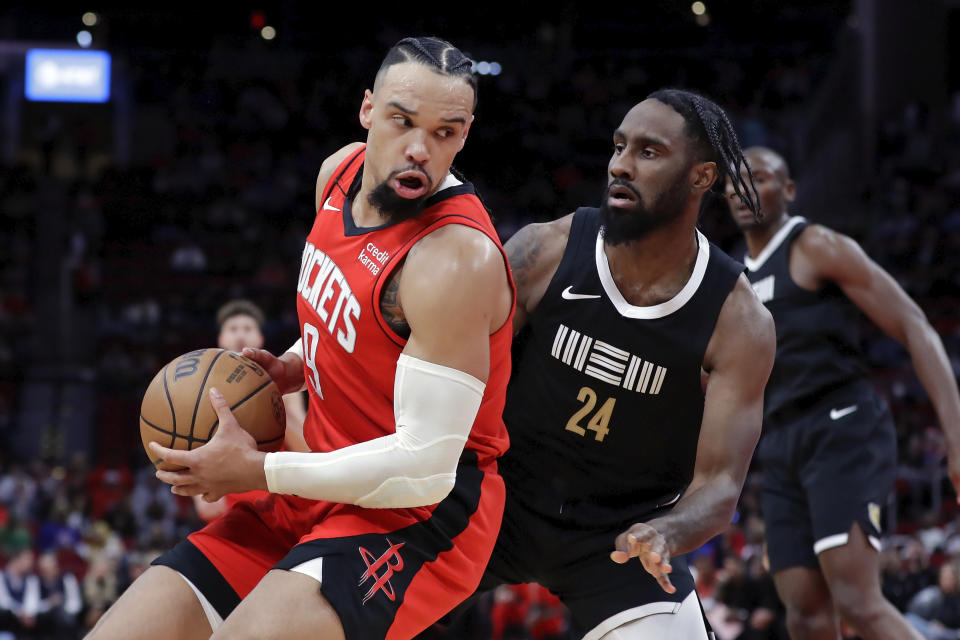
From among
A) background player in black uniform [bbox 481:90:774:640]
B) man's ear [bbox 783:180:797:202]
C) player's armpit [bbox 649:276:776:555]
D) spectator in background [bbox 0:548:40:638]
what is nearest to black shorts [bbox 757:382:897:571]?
man's ear [bbox 783:180:797:202]

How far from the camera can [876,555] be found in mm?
4480

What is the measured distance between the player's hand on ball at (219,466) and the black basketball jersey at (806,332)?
107 inches

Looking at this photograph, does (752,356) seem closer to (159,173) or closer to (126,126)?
(159,173)

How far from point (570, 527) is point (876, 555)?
1611mm

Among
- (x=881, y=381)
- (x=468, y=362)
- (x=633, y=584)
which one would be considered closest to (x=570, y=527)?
(x=633, y=584)

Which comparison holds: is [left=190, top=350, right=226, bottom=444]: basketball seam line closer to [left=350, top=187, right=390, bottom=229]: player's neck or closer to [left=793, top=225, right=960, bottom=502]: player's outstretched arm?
[left=350, top=187, right=390, bottom=229]: player's neck

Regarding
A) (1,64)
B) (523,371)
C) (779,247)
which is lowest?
(523,371)

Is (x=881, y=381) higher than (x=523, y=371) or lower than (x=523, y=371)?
lower

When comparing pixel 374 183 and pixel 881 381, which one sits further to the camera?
pixel 881 381

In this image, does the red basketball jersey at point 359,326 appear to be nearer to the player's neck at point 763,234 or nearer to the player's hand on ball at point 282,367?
the player's hand on ball at point 282,367

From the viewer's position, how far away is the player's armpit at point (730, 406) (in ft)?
10.4

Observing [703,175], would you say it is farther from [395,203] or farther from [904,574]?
[904,574]

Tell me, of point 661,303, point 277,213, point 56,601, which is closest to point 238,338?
point 661,303

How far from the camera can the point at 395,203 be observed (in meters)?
2.94
